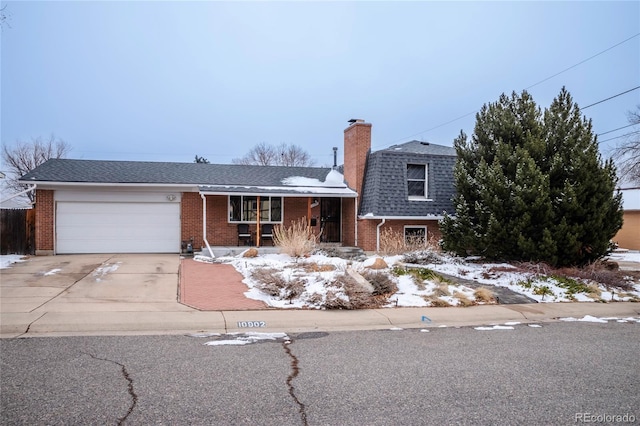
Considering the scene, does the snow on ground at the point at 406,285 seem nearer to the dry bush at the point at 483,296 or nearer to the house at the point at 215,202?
the dry bush at the point at 483,296

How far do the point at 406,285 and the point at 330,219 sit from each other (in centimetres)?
1030

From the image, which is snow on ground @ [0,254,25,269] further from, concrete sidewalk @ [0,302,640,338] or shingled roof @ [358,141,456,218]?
shingled roof @ [358,141,456,218]

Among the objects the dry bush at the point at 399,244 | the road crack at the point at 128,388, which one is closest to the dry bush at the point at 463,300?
the dry bush at the point at 399,244

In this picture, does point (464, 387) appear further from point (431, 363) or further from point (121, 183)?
point (121, 183)

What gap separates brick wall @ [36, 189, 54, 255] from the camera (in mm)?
18234

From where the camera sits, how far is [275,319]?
8.59 m

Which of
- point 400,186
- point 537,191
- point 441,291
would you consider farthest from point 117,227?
point 537,191

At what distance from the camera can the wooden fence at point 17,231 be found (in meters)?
18.0

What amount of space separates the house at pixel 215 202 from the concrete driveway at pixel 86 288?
2.90m

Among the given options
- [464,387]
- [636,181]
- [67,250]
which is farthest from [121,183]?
[636,181]

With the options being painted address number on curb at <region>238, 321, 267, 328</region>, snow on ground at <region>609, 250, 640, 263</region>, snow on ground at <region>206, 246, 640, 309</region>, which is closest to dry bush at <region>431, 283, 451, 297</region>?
snow on ground at <region>206, 246, 640, 309</region>

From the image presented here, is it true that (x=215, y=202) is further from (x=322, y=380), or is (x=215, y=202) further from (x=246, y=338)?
(x=322, y=380)

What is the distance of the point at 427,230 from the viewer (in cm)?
1966

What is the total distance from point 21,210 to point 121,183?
3.82m
